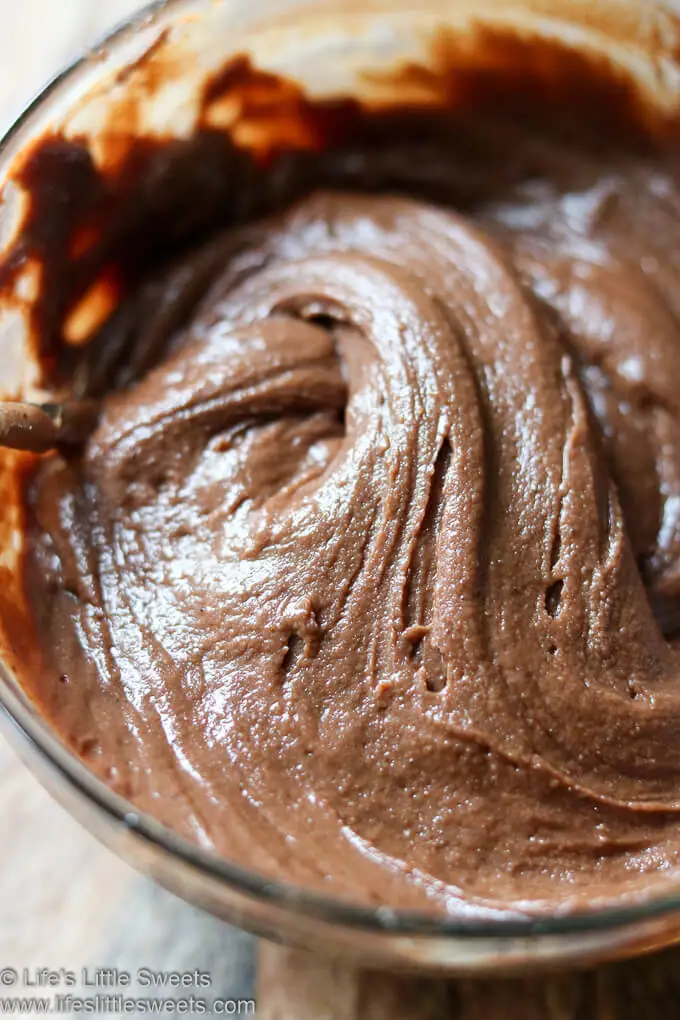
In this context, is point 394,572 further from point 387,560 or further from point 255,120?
point 255,120

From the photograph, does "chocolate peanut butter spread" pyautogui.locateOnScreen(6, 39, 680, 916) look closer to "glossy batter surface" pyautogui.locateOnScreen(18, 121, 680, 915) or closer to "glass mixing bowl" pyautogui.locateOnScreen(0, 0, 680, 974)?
"glossy batter surface" pyautogui.locateOnScreen(18, 121, 680, 915)

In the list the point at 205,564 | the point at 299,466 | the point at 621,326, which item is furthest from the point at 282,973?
the point at 621,326

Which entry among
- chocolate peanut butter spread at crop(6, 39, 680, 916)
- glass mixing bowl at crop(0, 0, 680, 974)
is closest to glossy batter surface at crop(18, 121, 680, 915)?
chocolate peanut butter spread at crop(6, 39, 680, 916)

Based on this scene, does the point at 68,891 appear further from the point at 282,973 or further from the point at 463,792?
the point at 463,792

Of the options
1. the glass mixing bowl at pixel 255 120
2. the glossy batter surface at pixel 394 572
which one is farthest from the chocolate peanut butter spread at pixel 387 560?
the glass mixing bowl at pixel 255 120

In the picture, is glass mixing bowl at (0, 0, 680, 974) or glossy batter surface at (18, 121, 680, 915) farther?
glossy batter surface at (18, 121, 680, 915)

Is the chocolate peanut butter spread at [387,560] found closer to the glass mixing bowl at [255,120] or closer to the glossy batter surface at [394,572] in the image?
the glossy batter surface at [394,572]

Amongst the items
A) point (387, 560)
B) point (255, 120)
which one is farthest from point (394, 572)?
point (255, 120)
